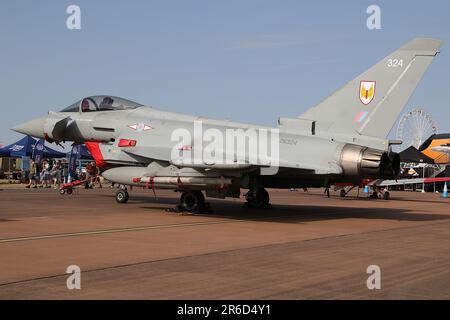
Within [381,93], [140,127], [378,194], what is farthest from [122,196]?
[378,194]

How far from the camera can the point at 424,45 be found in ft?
48.8

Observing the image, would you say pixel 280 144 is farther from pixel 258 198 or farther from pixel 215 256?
pixel 215 256

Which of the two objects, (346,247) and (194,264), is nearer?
(194,264)

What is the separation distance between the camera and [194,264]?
25.0 feet

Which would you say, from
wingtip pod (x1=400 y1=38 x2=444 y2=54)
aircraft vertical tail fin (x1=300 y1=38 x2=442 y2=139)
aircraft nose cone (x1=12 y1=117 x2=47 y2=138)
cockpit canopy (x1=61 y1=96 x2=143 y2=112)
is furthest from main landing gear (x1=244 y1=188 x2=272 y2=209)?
aircraft nose cone (x1=12 y1=117 x2=47 y2=138)

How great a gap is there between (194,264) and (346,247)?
338 cm

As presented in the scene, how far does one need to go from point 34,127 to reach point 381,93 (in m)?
11.6

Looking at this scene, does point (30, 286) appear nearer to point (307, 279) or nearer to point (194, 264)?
point (194, 264)

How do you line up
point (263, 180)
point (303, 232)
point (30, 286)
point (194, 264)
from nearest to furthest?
1. point (30, 286)
2. point (194, 264)
3. point (303, 232)
4. point (263, 180)

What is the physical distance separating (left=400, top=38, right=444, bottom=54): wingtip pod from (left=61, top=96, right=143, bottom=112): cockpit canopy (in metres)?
8.64

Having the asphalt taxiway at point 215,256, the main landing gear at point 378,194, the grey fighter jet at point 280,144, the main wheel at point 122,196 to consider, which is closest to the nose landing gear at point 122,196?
the main wheel at point 122,196

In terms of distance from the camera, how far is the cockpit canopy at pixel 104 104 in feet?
57.6

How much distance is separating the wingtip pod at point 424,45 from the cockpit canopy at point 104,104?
8.64 metres
